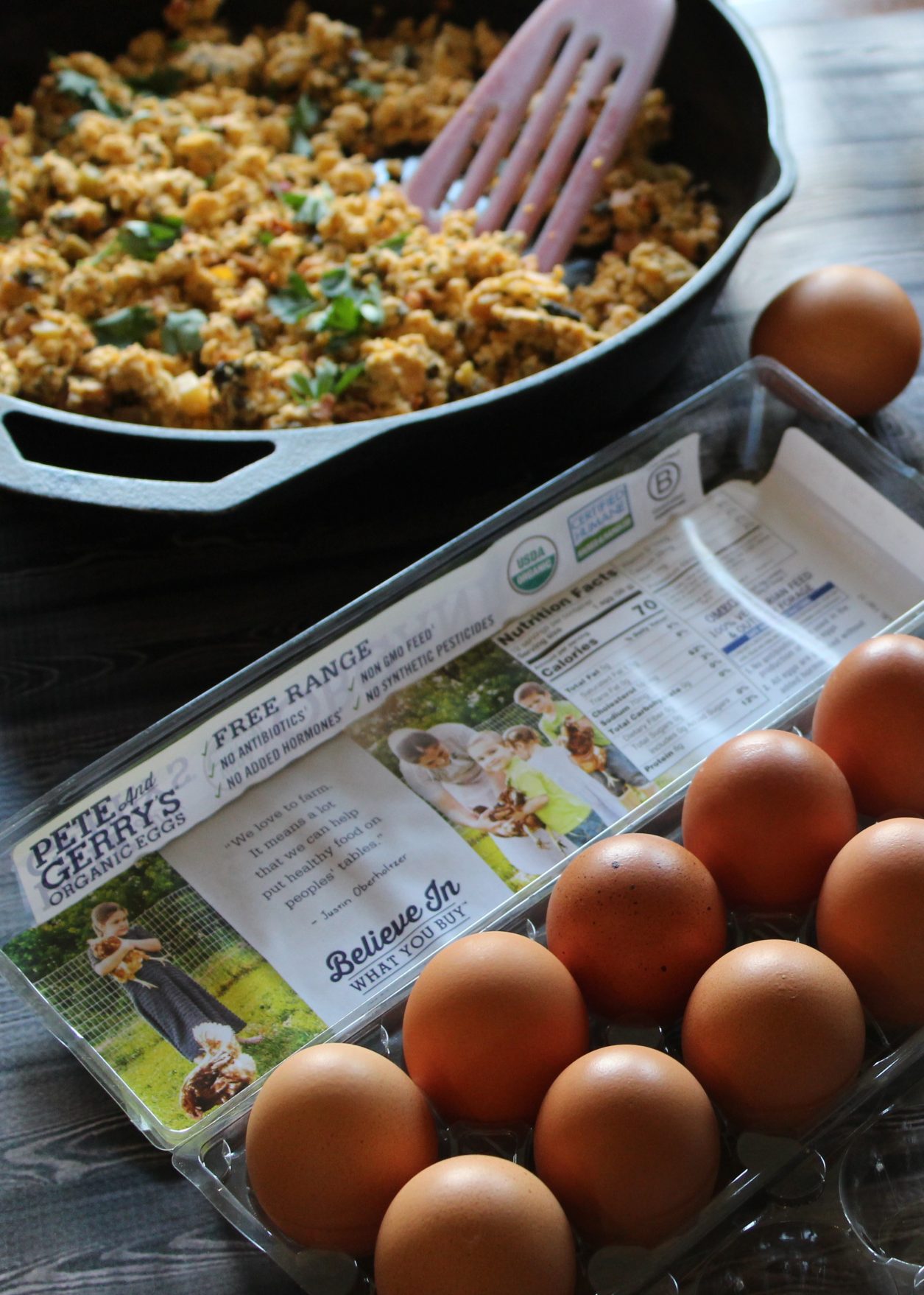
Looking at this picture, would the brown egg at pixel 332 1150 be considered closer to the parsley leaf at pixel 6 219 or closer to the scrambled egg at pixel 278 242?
the scrambled egg at pixel 278 242

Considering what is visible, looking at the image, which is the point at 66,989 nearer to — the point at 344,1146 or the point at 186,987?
the point at 186,987

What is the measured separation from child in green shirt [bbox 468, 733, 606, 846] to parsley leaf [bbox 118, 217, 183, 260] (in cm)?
57

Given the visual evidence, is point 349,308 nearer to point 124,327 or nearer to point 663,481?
point 124,327

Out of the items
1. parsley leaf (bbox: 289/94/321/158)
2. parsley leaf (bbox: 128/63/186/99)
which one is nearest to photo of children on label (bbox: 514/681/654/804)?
parsley leaf (bbox: 289/94/321/158)

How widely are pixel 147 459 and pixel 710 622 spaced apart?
17.8 inches

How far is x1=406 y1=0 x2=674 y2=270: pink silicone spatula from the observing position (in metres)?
1.14

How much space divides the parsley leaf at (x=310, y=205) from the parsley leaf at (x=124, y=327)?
19 cm

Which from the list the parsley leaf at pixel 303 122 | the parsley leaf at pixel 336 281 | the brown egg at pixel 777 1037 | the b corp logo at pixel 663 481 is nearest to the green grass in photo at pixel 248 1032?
the brown egg at pixel 777 1037

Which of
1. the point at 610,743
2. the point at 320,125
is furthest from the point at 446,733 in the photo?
the point at 320,125

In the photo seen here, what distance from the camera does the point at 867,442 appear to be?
0.97 m

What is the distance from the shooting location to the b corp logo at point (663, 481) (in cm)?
99

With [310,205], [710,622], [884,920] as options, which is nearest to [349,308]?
[310,205]

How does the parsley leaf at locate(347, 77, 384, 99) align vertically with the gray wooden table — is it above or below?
above

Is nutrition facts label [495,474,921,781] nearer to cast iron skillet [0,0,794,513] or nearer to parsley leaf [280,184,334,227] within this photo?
cast iron skillet [0,0,794,513]
